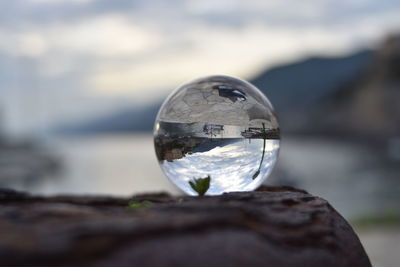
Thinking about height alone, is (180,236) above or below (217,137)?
below

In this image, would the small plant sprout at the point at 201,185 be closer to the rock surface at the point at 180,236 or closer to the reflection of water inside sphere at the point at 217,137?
the reflection of water inside sphere at the point at 217,137

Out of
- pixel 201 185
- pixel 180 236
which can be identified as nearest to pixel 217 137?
pixel 201 185

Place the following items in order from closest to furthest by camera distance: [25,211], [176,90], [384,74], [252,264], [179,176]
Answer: [252,264]
[25,211]
[179,176]
[176,90]
[384,74]

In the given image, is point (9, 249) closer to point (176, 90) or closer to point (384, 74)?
point (176, 90)

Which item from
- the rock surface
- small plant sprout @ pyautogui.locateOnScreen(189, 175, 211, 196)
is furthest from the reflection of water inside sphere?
the rock surface

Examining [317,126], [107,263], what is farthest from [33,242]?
[317,126]

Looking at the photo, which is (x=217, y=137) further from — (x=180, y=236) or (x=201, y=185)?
(x=180, y=236)

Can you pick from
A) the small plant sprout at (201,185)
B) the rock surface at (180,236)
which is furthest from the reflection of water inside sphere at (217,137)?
the rock surface at (180,236)

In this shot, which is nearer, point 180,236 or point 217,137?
point 180,236
